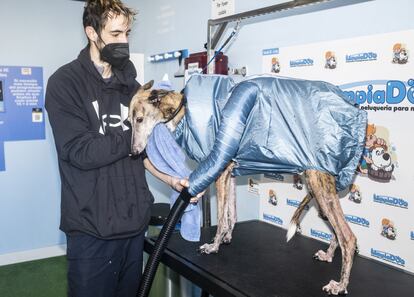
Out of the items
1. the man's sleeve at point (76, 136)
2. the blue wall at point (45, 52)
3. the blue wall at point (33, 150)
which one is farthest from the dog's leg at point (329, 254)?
the blue wall at point (33, 150)

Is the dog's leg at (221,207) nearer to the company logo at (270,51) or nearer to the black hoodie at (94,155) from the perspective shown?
the black hoodie at (94,155)

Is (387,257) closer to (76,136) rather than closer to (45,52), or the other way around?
(76,136)

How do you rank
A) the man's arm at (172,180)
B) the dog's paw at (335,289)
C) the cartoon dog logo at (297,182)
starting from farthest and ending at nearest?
the cartoon dog logo at (297,182) < the man's arm at (172,180) < the dog's paw at (335,289)

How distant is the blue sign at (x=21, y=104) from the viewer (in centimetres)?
359

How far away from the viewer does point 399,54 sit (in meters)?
1.59

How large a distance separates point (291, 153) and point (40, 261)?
3141mm

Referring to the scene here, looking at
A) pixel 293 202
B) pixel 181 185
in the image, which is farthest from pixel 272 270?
pixel 293 202

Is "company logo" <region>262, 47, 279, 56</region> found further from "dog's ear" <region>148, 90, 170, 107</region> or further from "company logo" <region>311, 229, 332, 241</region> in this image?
"company logo" <region>311, 229, 332, 241</region>

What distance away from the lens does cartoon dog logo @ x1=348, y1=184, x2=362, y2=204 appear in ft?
5.93

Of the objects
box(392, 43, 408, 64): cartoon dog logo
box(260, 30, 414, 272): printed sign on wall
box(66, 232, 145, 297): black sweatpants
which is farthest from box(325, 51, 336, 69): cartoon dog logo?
box(66, 232, 145, 297): black sweatpants

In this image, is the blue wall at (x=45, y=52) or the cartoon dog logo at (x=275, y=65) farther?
the blue wall at (x=45, y=52)

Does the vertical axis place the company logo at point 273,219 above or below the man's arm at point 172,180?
Answer: below

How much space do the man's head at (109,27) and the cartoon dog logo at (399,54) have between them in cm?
105

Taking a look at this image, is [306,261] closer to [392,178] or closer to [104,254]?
[392,178]
